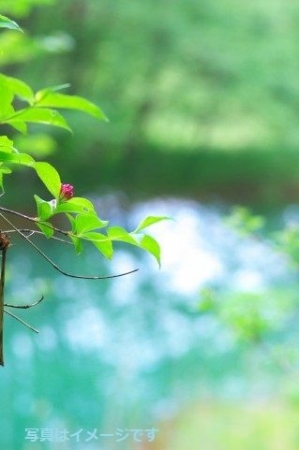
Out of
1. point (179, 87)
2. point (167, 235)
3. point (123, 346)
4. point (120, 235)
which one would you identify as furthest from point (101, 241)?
point (179, 87)

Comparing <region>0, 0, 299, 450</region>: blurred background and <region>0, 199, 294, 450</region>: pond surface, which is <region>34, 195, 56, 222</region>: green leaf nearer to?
<region>0, 0, 299, 450</region>: blurred background

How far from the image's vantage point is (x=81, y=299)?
15.9ft

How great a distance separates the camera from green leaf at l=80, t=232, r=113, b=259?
482 mm

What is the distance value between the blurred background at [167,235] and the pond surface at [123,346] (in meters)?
0.01

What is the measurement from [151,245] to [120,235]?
25 millimetres

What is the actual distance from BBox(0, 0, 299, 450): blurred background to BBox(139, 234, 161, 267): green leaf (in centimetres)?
67

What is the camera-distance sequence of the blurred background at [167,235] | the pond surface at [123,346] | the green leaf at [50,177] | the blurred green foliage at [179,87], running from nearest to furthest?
the green leaf at [50,177] → the blurred background at [167,235] → the pond surface at [123,346] → the blurred green foliage at [179,87]

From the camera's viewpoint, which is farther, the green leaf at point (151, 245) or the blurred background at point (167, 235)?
the blurred background at point (167, 235)

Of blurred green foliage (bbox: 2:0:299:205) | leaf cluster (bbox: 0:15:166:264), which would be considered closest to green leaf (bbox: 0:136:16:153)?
leaf cluster (bbox: 0:15:166:264)

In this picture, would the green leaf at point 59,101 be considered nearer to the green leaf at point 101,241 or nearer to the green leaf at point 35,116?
the green leaf at point 35,116

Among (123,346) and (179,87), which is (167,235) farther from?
(123,346)

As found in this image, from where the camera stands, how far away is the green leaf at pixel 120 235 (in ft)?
1.53

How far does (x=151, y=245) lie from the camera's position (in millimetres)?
485

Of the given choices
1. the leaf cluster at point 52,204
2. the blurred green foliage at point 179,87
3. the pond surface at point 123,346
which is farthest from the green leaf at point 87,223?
the blurred green foliage at point 179,87
